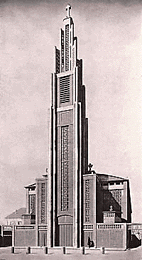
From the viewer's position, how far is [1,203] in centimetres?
1866

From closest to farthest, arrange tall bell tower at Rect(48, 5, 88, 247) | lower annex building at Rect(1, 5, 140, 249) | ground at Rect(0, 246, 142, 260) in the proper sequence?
ground at Rect(0, 246, 142, 260)
lower annex building at Rect(1, 5, 140, 249)
tall bell tower at Rect(48, 5, 88, 247)

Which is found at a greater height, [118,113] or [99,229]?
[118,113]

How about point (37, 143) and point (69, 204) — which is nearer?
point (37, 143)

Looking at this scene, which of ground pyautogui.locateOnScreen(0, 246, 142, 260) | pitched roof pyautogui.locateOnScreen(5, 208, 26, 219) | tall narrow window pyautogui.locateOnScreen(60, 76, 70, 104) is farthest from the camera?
tall narrow window pyautogui.locateOnScreen(60, 76, 70, 104)

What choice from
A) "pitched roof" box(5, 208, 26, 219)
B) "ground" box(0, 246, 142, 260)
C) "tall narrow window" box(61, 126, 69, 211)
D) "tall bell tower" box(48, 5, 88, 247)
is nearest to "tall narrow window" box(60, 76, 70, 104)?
"tall bell tower" box(48, 5, 88, 247)

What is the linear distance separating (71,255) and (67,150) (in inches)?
225

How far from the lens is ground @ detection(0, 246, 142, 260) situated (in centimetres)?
1656

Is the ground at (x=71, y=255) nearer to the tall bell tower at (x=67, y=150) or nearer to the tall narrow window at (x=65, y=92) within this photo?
the tall bell tower at (x=67, y=150)

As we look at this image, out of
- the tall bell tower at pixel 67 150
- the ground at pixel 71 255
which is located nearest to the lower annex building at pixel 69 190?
the tall bell tower at pixel 67 150

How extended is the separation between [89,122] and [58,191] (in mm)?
4189

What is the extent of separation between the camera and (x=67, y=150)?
21812 mm

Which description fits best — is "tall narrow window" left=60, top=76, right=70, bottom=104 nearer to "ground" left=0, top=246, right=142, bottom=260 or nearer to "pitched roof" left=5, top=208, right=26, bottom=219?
"pitched roof" left=5, top=208, right=26, bottom=219

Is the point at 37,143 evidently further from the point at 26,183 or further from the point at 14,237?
the point at 14,237

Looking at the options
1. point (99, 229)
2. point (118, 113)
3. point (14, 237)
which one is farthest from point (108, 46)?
point (14, 237)
